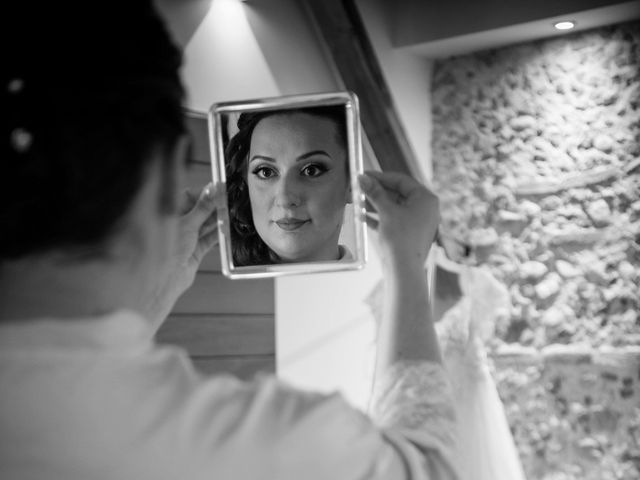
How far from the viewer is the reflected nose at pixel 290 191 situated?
108 centimetres

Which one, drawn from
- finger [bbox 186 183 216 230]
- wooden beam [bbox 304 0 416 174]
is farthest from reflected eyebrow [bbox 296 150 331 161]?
wooden beam [bbox 304 0 416 174]

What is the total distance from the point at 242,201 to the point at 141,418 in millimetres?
568

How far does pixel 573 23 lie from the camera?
2887 millimetres

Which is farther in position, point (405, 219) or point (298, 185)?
point (298, 185)

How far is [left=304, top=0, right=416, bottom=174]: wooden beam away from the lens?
273 cm

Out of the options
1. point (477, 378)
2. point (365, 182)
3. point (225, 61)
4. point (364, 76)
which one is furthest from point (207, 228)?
point (364, 76)

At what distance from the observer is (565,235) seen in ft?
9.73

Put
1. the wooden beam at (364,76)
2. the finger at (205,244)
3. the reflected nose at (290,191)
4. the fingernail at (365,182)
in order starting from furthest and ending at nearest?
the wooden beam at (364,76), the reflected nose at (290,191), the finger at (205,244), the fingernail at (365,182)

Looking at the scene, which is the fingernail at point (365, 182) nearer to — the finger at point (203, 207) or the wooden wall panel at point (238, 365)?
the finger at point (203, 207)

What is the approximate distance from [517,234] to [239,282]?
3.53ft

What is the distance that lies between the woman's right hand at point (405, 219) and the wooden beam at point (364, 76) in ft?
6.56

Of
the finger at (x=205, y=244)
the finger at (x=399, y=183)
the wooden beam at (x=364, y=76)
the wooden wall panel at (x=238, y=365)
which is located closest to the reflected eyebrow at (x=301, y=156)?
the finger at (x=205, y=244)

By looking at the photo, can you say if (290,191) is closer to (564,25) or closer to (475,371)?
(475,371)

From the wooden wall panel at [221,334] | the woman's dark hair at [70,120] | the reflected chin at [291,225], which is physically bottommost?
the wooden wall panel at [221,334]
